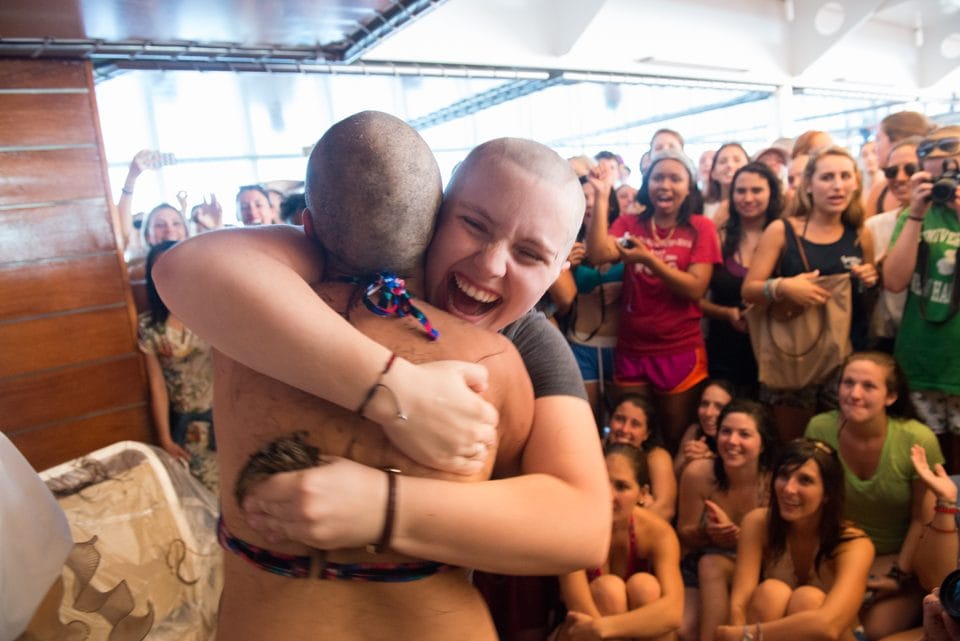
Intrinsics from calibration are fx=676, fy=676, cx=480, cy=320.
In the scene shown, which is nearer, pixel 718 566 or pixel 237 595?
pixel 237 595

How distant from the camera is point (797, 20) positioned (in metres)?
7.60

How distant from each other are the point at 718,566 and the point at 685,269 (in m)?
1.24

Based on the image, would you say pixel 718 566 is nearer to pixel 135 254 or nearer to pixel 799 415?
pixel 799 415

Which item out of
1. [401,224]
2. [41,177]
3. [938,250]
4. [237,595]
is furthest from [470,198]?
[41,177]

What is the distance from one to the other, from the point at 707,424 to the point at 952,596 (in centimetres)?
182

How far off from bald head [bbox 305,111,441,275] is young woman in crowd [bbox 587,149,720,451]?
222 centimetres

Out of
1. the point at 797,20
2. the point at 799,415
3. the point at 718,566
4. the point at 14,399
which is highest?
the point at 797,20

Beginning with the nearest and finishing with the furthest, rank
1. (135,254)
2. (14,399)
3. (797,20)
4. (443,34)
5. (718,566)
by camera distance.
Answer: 1. (718,566)
2. (14,399)
3. (135,254)
4. (443,34)
5. (797,20)

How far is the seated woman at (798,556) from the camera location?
2.15 meters

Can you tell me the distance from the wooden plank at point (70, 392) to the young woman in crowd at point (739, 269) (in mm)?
2877

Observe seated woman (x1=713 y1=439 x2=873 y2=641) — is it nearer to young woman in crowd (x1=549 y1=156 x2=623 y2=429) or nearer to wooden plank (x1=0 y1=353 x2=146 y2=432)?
young woman in crowd (x1=549 y1=156 x2=623 y2=429)

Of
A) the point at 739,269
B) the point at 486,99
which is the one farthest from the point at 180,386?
the point at 486,99

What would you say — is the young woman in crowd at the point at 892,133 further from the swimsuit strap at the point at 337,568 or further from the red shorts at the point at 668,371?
the swimsuit strap at the point at 337,568

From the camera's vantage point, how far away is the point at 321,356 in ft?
2.49
